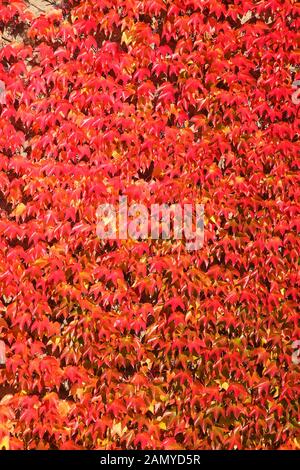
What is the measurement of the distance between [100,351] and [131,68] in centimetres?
161

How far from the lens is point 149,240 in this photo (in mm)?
3486

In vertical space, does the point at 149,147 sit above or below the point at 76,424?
above

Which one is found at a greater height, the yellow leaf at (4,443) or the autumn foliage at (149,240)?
the autumn foliage at (149,240)

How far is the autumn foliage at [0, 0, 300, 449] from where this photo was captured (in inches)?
135

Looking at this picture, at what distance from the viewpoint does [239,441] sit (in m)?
3.49

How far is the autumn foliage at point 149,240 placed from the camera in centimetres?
342

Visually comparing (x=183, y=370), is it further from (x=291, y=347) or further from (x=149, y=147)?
(x=149, y=147)

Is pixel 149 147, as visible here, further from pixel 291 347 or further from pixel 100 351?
pixel 291 347

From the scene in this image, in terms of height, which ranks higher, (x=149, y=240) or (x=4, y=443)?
(x=149, y=240)

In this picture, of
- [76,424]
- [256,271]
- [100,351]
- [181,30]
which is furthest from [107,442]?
[181,30]

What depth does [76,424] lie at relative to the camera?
340 cm

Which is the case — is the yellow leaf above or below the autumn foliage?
below

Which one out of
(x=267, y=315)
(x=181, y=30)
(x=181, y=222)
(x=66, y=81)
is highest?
(x=181, y=30)

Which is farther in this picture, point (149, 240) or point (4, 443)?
point (149, 240)
